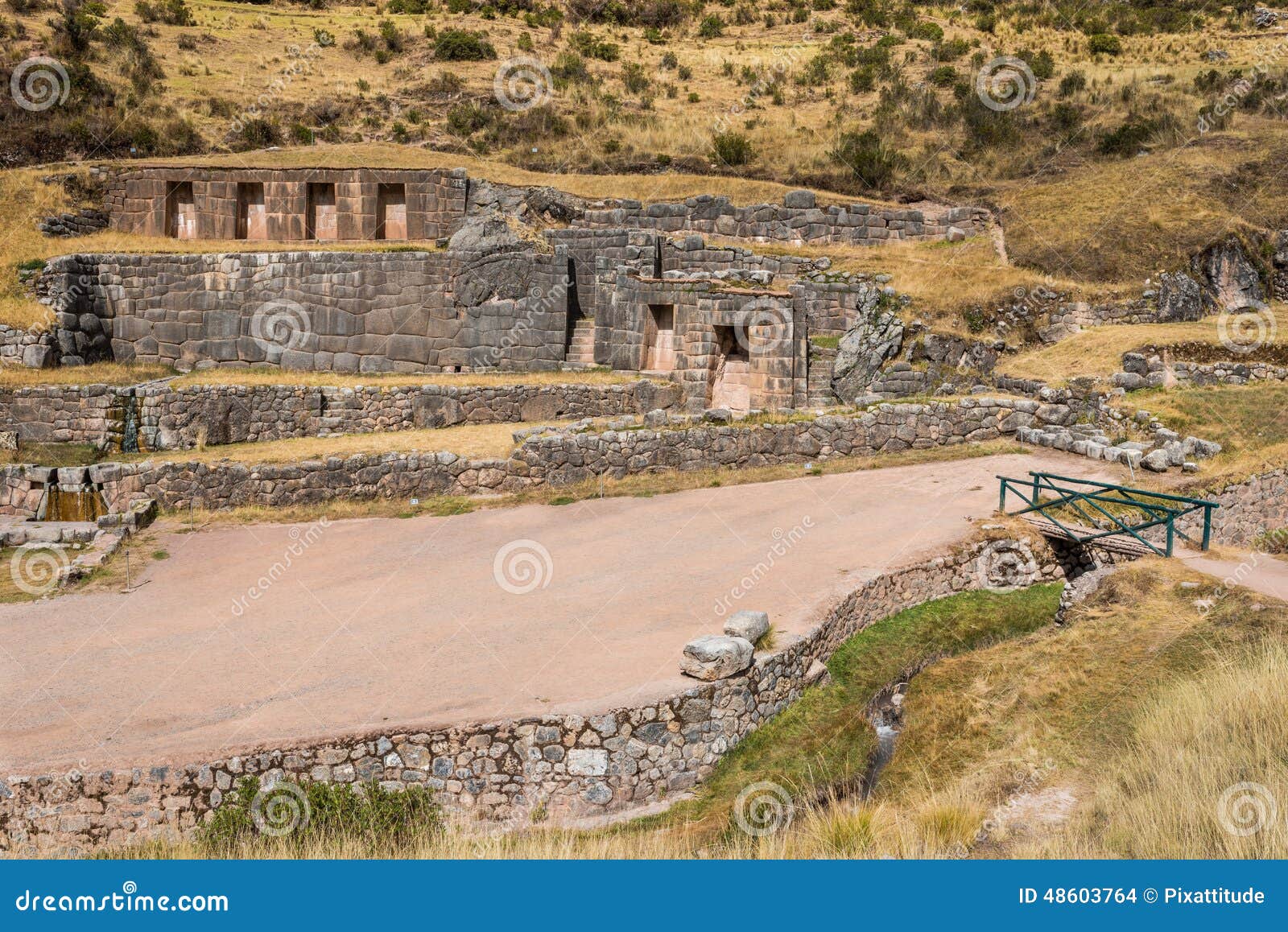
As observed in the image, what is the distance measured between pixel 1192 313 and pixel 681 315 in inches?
422

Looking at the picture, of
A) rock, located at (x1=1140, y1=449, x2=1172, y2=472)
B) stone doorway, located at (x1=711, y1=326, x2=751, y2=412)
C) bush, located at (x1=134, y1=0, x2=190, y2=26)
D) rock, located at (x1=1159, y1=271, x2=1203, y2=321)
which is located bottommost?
rock, located at (x1=1140, y1=449, x2=1172, y2=472)

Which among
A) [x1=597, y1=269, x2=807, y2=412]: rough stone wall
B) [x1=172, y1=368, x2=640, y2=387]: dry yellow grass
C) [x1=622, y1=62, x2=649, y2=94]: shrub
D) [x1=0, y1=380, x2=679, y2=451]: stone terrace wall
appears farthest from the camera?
[x1=622, y1=62, x2=649, y2=94]: shrub

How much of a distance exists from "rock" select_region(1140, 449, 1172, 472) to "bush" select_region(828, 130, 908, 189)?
17033 mm

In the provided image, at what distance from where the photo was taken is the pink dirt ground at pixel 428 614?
861 cm

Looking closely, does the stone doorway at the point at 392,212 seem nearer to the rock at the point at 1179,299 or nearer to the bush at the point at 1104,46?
the rock at the point at 1179,299

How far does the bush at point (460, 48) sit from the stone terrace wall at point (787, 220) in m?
19.8

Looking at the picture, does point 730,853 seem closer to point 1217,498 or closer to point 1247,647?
point 1247,647

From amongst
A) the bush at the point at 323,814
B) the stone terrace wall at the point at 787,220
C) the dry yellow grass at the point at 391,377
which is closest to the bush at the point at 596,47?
the stone terrace wall at the point at 787,220

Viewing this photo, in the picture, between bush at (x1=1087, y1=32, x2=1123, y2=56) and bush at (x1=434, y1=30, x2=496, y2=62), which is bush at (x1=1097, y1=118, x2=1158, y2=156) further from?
bush at (x1=434, y1=30, x2=496, y2=62)

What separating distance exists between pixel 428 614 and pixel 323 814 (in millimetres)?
3538

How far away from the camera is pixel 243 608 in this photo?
11617 mm

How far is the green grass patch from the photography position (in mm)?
8695

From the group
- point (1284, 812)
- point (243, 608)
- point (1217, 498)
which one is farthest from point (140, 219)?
point (1284, 812)

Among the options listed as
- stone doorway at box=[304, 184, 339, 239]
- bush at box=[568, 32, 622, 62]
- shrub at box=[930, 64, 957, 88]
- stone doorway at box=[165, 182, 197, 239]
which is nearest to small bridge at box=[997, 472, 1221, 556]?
stone doorway at box=[304, 184, 339, 239]
